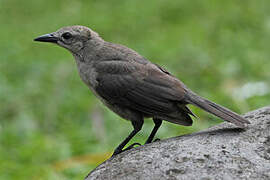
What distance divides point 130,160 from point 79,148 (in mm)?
3269

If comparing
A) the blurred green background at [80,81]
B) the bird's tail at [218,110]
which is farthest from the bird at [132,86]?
the blurred green background at [80,81]

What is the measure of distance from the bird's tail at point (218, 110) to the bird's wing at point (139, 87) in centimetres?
11

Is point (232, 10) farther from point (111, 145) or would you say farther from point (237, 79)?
point (111, 145)

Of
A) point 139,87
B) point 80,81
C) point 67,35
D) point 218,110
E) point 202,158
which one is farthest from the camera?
point 80,81

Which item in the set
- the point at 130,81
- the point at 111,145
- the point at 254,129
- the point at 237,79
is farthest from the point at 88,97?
the point at 254,129

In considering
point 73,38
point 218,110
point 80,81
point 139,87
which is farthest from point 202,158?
point 80,81

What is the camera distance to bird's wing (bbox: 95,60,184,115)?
5.47 metres

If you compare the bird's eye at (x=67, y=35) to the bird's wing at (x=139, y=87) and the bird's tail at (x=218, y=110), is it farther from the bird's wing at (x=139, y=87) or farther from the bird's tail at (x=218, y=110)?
the bird's tail at (x=218, y=110)

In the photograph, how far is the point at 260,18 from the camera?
1307 centimetres

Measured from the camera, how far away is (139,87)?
560 cm

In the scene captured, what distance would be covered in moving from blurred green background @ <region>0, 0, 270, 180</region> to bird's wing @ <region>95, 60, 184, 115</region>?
1.85 m

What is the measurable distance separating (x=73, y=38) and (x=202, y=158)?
212cm

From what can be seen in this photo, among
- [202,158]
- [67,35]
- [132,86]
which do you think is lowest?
[202,158]

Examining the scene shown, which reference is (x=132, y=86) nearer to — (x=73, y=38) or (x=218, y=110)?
(x=218, y=110)
